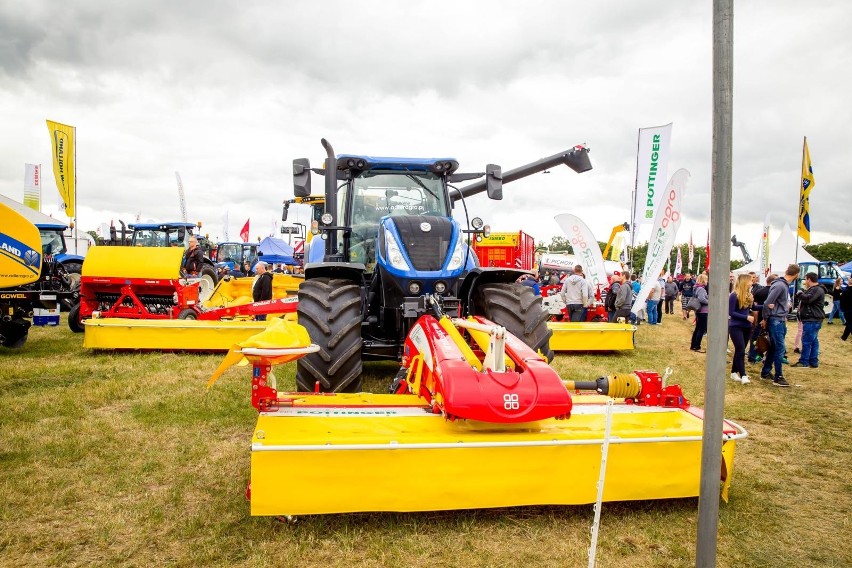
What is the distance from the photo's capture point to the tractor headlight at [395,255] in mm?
4695

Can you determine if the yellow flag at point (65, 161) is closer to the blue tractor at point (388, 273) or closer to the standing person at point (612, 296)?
the blue tractor at point (388, 273)

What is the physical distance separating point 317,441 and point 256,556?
0.59m

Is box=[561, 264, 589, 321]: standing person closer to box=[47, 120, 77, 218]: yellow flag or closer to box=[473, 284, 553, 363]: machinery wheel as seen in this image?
box=[473, 284, 553, 363]: machinery wheel

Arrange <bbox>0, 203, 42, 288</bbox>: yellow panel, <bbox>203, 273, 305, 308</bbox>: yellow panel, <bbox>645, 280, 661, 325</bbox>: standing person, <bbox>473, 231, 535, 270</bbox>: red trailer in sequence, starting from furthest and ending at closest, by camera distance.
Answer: <bbox>473, 231, 535, 270</bbox>: red trailer
<bbox>645, 280, 661, 325</bbox>: standing person
<bbox>203, 273, 305, 308</bbox>: yellow panel
<bbox>0, 203, 42, 288</bbox>: yellow panel

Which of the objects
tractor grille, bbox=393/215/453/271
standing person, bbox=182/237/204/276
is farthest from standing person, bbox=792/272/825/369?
standing person, bbox=182/237/204/276

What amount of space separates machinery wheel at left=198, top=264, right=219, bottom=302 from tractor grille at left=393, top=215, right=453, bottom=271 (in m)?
8.94

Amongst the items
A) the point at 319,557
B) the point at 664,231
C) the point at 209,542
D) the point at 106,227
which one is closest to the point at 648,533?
the point at 319,557

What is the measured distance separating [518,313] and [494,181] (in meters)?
1.79

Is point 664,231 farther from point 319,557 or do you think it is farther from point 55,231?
point 55,231

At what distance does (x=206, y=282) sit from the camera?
13117mm

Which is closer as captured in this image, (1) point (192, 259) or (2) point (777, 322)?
(2) point (777, 322)

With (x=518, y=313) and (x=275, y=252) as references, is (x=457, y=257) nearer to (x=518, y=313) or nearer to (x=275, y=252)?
(x=518, y=313)

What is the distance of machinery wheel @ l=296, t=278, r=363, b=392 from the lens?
14.7ft

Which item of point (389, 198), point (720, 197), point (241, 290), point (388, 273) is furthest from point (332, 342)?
point (241, 290)
